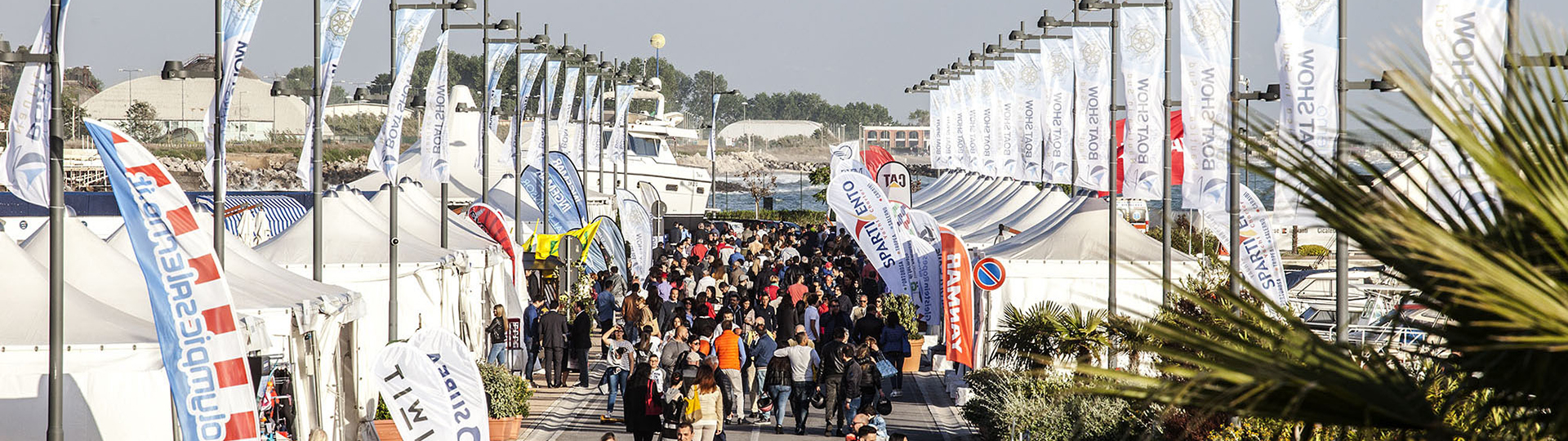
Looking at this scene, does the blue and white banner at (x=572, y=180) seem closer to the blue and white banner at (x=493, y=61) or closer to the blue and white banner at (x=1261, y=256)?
the blue and white banner at (x=493, y=61)

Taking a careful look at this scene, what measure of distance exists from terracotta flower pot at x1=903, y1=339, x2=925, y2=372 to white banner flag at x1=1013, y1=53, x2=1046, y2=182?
904 centimetres

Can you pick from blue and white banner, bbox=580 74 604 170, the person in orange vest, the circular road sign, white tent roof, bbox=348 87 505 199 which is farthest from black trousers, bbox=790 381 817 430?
blue and white banner, bbox=580 74 604 170

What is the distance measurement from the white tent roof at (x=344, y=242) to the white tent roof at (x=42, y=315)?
7.10 meters

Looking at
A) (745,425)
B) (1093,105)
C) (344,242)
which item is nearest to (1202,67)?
(745,425)

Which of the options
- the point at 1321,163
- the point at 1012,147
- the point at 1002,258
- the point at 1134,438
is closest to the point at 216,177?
the point at 1134,438

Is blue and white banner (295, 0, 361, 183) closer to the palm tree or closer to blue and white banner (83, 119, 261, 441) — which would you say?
blue and white banner (83, 119, 261, 441)

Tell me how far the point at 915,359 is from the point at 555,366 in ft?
17.9

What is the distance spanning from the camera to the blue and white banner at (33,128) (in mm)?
10438

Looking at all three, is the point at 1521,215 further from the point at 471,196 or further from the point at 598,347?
the point at 471,196

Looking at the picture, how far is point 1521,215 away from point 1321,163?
0.44 metres

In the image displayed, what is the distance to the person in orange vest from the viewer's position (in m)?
17.3

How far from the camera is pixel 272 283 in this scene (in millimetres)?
13859

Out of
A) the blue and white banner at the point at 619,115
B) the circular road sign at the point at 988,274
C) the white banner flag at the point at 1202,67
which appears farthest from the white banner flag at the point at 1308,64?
the blue and white banner at the point at 619,115

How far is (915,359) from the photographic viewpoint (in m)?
23.8
